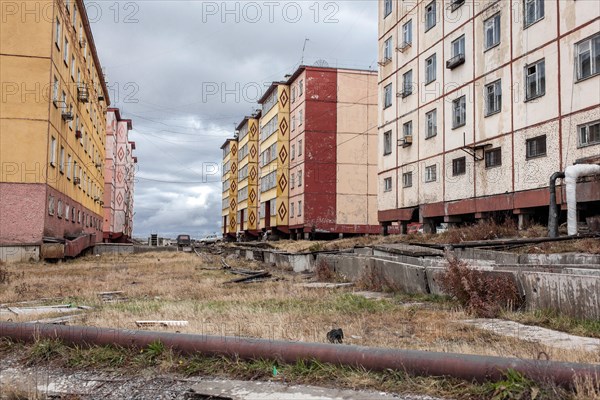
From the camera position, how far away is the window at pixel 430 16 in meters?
26.1

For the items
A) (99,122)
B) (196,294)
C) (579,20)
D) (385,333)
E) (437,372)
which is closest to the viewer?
(437,372)

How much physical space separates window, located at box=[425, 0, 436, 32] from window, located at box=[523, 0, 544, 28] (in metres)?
7.05

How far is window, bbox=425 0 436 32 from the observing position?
2608 centimetres

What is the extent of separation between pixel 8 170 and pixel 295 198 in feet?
81.2

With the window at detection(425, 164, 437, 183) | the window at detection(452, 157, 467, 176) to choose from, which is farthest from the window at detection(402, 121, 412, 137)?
the window at detection(452, 157, 467, 176)

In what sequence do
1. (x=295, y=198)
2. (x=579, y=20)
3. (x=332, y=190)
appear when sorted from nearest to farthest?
(x=579, y=20) → (x=332, y=190) → (x=295, y=198)

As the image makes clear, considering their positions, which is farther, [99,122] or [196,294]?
[99,122]

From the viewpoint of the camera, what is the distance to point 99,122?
49.8 meters

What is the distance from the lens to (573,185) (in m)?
15.9

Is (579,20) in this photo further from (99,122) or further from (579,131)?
(99,122)

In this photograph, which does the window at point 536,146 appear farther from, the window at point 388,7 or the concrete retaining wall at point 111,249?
the concrete retaining wall at point 111,249

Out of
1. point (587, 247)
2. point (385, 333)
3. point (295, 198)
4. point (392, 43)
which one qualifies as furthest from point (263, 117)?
point (385, 333)

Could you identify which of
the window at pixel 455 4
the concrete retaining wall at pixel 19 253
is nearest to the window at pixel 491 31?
the window at pixel 455 4

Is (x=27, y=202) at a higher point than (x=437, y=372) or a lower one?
higher
